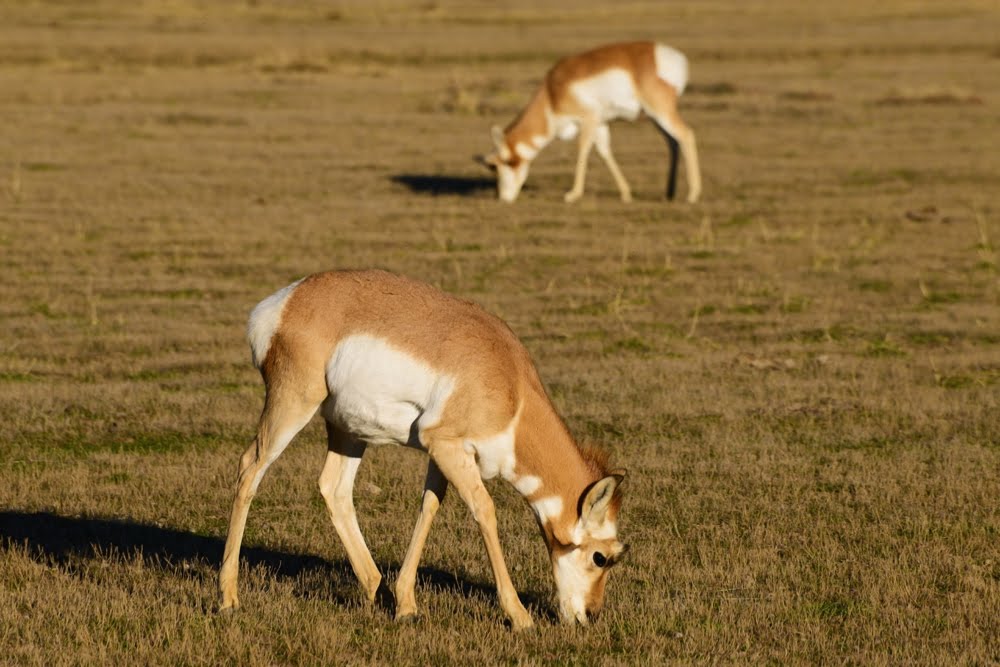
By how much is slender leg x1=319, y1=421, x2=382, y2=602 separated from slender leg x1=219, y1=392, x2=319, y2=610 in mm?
516

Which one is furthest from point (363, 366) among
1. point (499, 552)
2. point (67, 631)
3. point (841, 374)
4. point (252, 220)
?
point (252, 220)

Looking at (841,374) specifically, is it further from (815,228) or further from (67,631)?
(67,631)

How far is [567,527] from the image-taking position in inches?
300

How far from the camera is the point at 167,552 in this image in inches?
370

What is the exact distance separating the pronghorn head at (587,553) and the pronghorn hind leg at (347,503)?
121 centimetres

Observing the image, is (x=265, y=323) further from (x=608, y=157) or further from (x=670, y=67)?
(x=670, y=67)

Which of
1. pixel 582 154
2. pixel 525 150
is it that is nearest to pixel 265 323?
pixel 582 154

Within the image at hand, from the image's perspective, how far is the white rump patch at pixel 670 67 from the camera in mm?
24750

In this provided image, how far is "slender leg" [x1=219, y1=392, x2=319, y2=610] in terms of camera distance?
7.96m

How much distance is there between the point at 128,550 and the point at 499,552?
2777mm

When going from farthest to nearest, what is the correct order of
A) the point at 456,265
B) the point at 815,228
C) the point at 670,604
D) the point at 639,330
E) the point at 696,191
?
the point at 696,191
the point at 815,228
the point at 456,265
the point at 639,330
the point at 670,604

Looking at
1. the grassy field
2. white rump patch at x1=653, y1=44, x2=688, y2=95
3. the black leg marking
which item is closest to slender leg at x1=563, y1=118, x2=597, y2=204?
the grassy field

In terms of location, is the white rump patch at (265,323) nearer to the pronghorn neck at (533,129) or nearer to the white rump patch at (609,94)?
the pronghorn neck at (533,129)

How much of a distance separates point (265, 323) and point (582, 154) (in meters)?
17.1
